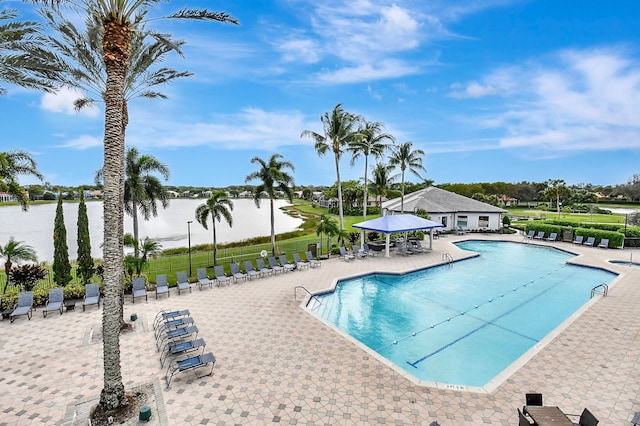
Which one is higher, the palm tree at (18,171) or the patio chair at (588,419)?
the palm tree at (18,171)

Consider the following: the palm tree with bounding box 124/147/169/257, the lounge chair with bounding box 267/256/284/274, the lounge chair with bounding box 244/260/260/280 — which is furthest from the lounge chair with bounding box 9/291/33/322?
the lounge chair with bounding box 267/256/284/274

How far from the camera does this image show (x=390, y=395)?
23.2ft

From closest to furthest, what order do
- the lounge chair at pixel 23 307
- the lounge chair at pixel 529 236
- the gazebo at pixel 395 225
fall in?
the lounge chair at pixel 23 307
the gazebo at pixel 395 225
the lounge chair at pixel 529 236

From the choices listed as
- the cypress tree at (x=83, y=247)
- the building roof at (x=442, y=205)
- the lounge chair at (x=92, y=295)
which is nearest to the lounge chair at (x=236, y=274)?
the lounge chair at (x=92, y=295)

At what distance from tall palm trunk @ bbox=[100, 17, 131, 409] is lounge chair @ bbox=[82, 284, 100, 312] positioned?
7.42 meters

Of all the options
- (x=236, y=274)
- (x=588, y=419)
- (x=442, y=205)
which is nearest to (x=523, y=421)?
(x=588, y=419)

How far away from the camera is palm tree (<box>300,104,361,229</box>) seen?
2409 centimetres

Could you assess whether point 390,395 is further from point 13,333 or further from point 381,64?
point 381,64

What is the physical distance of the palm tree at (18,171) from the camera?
13766 millimetres

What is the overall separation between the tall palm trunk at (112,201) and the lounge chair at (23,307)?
7.79 m

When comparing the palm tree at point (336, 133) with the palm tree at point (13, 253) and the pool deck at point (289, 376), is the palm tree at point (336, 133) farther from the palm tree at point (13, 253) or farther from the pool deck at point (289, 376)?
the palm tree at point (13, 253)

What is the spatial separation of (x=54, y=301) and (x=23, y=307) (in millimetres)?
885

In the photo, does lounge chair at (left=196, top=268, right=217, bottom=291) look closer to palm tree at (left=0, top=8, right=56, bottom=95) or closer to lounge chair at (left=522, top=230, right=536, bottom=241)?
palm tree at (left=0, top=8, right=56, bottom=95)

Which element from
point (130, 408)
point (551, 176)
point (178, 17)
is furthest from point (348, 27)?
point (551, 176)
